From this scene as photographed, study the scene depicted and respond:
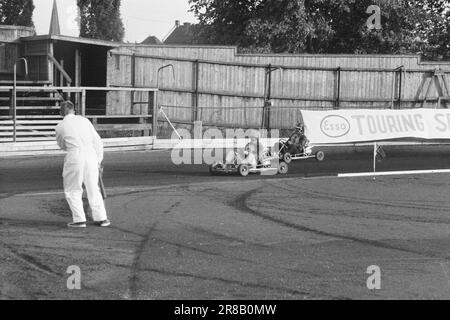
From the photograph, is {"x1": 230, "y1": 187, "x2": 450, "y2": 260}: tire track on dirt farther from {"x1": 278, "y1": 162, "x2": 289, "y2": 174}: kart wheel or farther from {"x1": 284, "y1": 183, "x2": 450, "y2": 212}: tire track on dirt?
{"x1": 278, "y1": 162, "x2": 289, "y2": 174}: kart wheel

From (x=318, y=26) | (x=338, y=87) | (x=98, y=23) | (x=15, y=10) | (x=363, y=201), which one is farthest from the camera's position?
(x=98, y=23)

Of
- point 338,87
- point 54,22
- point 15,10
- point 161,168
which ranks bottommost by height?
point 161,168

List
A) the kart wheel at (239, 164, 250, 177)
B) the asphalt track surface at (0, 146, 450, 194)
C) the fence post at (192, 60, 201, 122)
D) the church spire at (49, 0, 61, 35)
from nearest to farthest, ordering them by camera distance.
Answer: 1. the asphalt track surface at (0, 146, 450, 194)
2. the kart wheel at (239, 164, 250, 177)
3. the fence post at (192, 60, 201, 122)
4. the church spire at (49, 0, 61, 35)

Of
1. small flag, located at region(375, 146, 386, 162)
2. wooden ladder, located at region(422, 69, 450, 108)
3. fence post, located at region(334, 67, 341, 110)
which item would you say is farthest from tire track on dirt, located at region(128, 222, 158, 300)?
wooden ladder, located at region(422, 69, 450, 108)

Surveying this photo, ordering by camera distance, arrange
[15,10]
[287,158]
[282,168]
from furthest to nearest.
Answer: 1. [15,10]
2. [287,158]
3. [282,168]

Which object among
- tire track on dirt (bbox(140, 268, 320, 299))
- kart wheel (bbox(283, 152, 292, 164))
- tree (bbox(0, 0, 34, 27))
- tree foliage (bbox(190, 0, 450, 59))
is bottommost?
tire track on dirt (bbox(140, 268, 320, 299))

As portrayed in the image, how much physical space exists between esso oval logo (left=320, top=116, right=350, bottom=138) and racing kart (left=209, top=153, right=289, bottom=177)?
2616mm

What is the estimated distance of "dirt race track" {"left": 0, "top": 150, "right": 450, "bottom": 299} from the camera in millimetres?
7449

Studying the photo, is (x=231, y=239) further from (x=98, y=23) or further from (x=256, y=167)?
(x=98, y=23)

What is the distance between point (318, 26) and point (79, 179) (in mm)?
29309

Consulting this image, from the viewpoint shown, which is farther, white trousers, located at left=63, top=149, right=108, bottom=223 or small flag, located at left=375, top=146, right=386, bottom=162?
small flag, located at left=375, top=146, right=386, bottom=162

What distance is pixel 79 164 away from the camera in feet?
34.1

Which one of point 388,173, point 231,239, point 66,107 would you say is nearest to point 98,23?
point 388,173

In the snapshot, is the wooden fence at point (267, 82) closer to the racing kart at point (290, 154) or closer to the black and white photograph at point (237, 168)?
the black and white photograph at point (237, 168)
